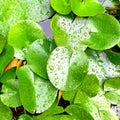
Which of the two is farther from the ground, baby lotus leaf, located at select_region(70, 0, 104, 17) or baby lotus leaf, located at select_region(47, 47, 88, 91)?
baby lotus leaf, located at select_region(70, 0, 104, 17)

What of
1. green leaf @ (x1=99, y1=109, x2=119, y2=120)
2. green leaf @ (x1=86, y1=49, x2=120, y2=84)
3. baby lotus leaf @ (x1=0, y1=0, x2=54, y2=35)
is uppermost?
baby lotus leaf @ (x1=0, y1=0, x2=54, y2=35)

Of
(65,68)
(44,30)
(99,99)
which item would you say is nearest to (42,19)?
(44,30)

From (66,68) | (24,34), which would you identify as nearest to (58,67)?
(66,68)

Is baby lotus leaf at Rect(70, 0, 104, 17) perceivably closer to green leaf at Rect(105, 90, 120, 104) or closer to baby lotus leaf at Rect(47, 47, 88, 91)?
baby lotus leaf at Rect(47, 47, 88, 91)

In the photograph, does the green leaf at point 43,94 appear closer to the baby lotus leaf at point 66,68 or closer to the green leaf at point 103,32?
the baby lotus leaf at point 66,68

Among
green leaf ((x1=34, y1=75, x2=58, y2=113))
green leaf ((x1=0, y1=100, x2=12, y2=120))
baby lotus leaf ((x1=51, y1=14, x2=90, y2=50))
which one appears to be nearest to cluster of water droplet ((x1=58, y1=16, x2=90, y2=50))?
baby lotus leaf ((x1=51, y1=14, x2=90, y2=50))

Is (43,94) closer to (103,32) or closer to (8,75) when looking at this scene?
(8,75)
